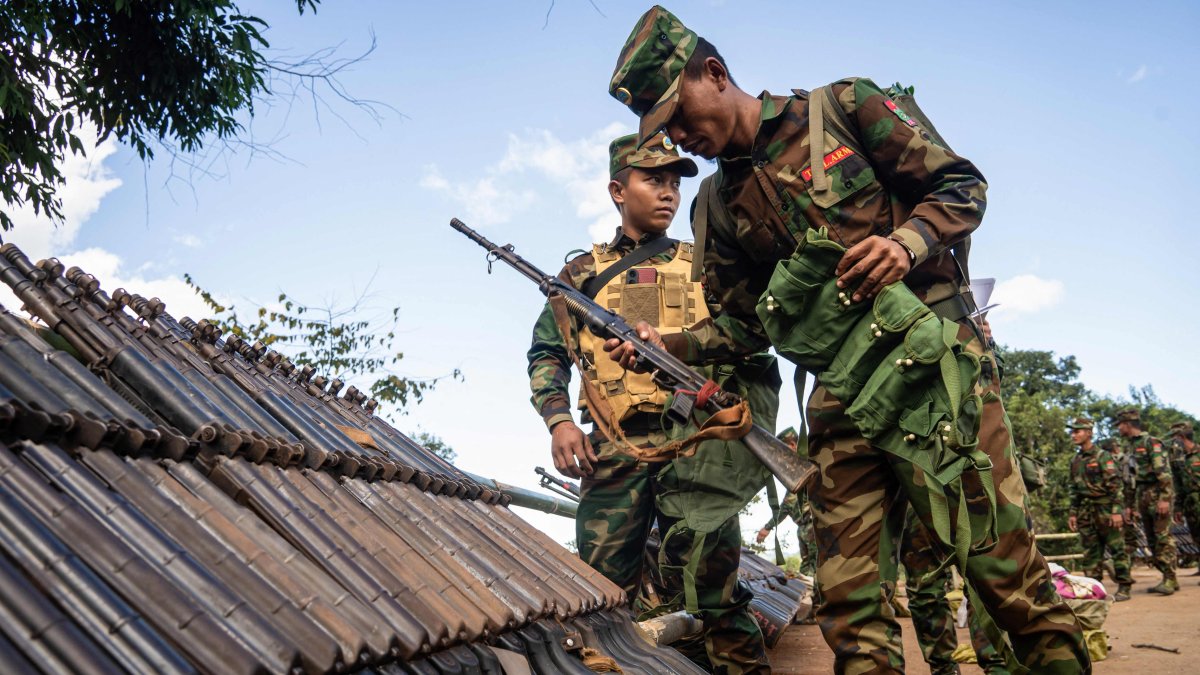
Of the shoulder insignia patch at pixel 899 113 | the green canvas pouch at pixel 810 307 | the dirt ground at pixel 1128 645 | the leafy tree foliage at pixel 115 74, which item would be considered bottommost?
the dirt ground at pixel 1128 645

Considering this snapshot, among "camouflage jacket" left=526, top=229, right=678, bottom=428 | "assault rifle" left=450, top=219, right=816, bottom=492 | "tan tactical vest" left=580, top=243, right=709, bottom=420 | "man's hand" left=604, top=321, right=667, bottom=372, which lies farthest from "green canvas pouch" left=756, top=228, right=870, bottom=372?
"camouflage jacket" left=526, top=229, right=678, bottom=428

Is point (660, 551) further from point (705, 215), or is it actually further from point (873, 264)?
point (873, 264)

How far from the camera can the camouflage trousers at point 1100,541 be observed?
554 inches

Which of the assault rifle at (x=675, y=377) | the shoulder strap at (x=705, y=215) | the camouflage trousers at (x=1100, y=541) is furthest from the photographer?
the camouflage trousers at (x=1100, y=541)

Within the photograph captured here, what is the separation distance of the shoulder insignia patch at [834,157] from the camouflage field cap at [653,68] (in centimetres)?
51

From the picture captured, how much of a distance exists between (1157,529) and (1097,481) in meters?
0.99

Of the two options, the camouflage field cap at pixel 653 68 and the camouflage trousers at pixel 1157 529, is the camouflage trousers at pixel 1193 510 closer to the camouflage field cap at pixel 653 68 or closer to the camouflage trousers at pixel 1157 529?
the camouflage trousers at pixel 1157 529

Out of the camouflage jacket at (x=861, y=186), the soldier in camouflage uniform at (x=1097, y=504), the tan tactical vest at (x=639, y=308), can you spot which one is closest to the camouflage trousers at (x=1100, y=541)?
the soldier in camouflage uniform at (x=1097, y=504)

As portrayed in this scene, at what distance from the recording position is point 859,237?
3.53m

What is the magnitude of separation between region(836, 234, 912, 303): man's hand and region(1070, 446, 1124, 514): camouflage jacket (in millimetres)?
13326

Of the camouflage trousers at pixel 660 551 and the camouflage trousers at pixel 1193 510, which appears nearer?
the camouflage trousers at pixel 660 551

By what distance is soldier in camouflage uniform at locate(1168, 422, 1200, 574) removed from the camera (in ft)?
52.7

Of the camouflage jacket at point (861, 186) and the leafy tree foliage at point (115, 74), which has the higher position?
the leafy tree foliage at point (115, 74)

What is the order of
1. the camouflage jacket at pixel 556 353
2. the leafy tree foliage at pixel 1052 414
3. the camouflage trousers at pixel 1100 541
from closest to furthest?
the camouflage jacket at pixel 556 353 → the camouflage trousers at pixel 1100 541 → the leafy tree foliage at pixel 1052 414
